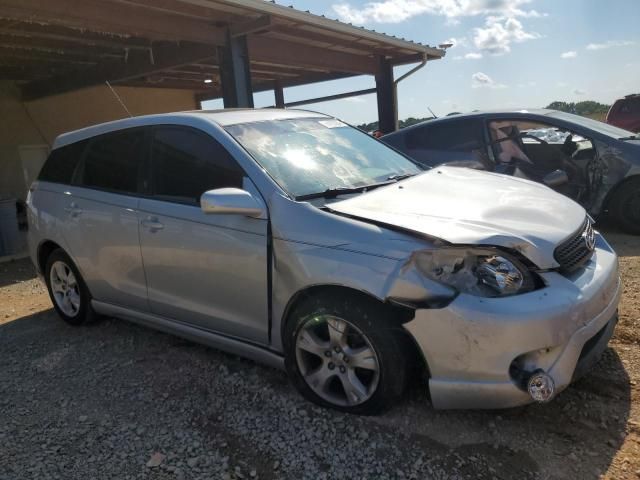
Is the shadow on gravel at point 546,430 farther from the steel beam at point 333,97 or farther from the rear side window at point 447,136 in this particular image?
the steel beam at point 333,97

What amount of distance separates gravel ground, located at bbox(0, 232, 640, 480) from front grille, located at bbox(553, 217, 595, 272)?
706 mm

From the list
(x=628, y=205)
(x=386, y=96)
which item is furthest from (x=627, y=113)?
(x=628, y=205)

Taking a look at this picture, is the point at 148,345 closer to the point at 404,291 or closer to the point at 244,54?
the point at 404,291

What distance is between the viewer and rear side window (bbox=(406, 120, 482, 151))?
655cm

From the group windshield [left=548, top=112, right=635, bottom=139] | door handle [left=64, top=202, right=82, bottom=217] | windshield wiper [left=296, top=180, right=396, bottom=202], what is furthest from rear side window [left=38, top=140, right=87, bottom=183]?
windshield [left=548, top=112, right=635, bottom=139]

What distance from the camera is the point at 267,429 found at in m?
2.79

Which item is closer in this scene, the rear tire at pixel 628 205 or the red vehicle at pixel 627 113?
the rear tire at pixel 628 205

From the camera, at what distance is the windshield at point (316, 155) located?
314cm

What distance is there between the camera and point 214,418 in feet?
9.61

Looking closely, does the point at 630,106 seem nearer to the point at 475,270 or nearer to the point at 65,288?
the point at 475,270

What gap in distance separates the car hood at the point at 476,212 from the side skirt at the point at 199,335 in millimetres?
949

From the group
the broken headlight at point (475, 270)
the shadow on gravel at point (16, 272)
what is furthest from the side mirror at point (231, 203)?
the shadow on gravel at point (16, 272)

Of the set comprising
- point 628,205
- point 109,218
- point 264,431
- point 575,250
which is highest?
point 109,218

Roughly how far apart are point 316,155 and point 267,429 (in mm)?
1673
